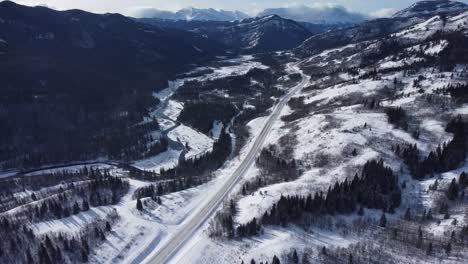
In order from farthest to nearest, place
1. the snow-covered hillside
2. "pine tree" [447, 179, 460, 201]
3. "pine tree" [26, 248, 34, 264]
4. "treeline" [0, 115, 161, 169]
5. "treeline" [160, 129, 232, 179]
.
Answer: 1. "treeline" [0, 115, 161, 169]
2. "treeline" [160, 129, 232, 179]
3. "pine tree" [447, 179, 460, 201]
4. "pine tree" [26, 248, 34, 264]
5. the snow-covered hillside

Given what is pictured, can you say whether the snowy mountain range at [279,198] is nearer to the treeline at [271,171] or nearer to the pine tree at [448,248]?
the treeline at [271,171]

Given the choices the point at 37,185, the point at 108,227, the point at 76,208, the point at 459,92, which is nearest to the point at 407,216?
the point at 108,227

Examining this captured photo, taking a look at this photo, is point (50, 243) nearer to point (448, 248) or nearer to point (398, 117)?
point (448, 248)

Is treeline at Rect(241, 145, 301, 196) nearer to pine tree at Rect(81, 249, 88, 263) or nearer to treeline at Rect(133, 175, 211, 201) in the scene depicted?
treeline at Rect(133, 175, 211, 201)

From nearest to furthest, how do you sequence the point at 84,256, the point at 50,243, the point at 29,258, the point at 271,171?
1. the point at 84,256
2. the point at 29,258
3. the point at 50,243
4. the point at 271,171

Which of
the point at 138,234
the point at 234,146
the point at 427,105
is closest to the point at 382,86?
the point at 427,105

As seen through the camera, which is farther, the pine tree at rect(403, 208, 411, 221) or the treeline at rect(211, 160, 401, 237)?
the pine tree at rect(403, 208, 411, 221)

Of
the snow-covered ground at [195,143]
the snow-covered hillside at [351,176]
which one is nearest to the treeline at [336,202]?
the snow-covered hillside at [351,176]

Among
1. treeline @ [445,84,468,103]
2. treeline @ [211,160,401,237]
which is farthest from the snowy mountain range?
treeline @ [445,84,468,103]

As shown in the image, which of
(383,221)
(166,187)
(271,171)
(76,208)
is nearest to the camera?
(383,221)

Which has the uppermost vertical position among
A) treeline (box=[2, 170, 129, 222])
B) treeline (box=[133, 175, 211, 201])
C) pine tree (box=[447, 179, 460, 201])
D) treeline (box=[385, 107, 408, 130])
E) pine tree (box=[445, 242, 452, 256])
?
treeline (box=[385, 107, 408, 130])
